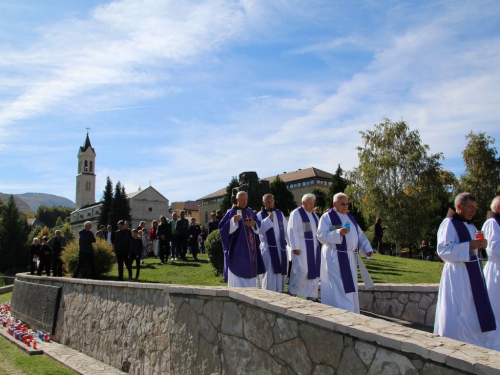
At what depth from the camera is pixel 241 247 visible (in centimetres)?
903

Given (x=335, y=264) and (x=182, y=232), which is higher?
(x=182, y=232)

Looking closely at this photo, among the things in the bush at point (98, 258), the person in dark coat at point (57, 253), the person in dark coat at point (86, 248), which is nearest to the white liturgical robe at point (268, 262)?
the person in dark coat at point (86, 248)

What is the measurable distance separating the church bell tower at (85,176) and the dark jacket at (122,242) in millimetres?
115668

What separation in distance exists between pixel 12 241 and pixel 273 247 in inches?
2119

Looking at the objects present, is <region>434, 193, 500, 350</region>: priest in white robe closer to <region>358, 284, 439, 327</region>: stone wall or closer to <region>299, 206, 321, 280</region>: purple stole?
<region>358, 284, 439, 327</region>: stone wall

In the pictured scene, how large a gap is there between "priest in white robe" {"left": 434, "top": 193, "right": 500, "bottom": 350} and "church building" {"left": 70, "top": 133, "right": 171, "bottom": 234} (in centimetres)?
8517

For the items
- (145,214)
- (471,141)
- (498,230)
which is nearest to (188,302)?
(498,230)

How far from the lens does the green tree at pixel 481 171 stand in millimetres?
43969

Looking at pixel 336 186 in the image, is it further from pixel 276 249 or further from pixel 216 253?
pixel 276 249

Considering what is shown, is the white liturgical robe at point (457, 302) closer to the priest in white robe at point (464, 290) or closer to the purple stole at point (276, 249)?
the priest in white robe at point (464, 290)

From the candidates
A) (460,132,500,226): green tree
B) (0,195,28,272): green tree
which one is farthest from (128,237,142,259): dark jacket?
(0,195,28,272): green tree

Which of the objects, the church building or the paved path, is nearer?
the paved path

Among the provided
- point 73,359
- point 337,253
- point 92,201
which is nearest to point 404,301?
point 337,253

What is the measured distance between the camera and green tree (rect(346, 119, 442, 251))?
3925 cm
